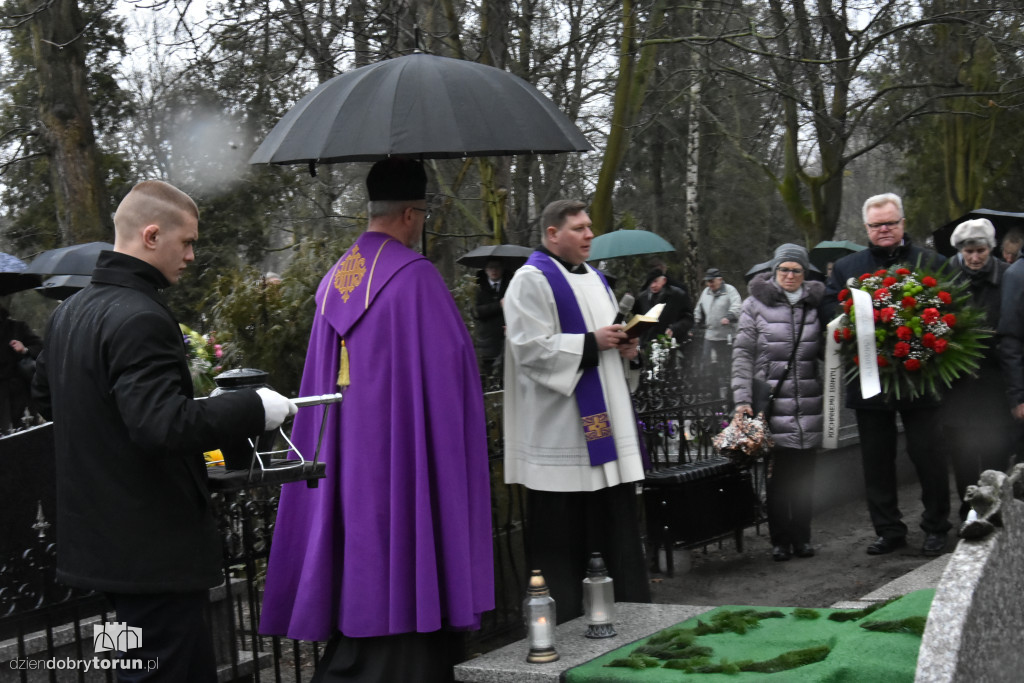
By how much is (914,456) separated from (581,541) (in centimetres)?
319

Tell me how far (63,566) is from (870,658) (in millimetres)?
2621

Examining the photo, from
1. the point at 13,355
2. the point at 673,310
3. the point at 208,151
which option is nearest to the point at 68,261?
the point at 13,355

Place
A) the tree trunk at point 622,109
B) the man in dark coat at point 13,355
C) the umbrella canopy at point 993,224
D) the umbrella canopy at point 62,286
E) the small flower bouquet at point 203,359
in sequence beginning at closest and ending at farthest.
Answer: the small flower bouquet at point 203,359 < the umbrella canopy at point 993,224 < the umbrella canopy at point 62,286 < the man in dark coat at point 13,355 < the tree trunk at point 622,109

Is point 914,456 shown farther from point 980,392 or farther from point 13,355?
point 13,355

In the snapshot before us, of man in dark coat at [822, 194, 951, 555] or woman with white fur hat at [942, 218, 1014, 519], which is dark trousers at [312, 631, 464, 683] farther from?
woman with white fur hat at [942, 218, 1014, 519]

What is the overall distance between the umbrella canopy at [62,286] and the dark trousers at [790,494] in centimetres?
568

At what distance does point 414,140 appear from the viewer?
4.23 m

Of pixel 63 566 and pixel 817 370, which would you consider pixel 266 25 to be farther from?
pixel 63 566

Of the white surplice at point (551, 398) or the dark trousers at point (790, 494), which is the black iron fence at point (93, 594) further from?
the dark trousers at point (790, 494)

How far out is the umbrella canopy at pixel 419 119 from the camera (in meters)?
4.25

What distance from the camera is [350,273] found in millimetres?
4680

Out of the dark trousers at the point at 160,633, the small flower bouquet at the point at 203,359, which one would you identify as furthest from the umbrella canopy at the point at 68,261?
the dark trousers at the point at 160,633

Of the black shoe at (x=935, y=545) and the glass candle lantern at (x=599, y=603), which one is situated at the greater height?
the glass candle lantern at (x=599, y=603)

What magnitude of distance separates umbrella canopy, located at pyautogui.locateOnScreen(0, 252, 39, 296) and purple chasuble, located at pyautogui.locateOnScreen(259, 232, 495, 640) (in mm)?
6185
